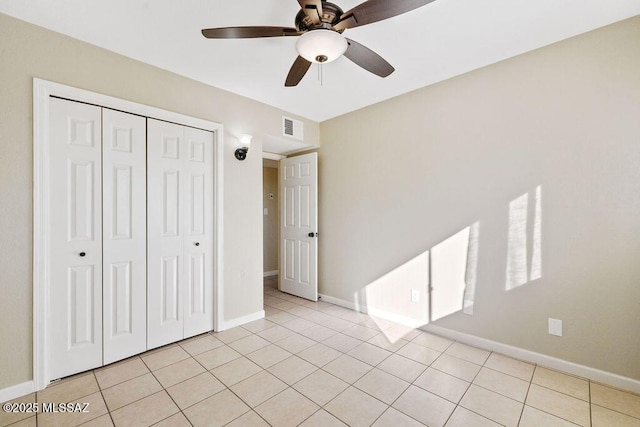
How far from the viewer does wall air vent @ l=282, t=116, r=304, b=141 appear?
3.65 meters

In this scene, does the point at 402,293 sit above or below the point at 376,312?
above

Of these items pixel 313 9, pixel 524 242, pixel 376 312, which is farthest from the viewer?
pixel 376 312

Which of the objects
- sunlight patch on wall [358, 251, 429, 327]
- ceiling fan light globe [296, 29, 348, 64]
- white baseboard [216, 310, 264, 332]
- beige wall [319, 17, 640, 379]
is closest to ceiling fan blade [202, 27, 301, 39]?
ceiling fan light globe [296, 29, 348, 64]

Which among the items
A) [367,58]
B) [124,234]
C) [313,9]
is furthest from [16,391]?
[367,58]

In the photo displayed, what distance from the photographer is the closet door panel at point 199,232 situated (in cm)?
Answer: 282

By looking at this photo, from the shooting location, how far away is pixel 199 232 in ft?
9.52

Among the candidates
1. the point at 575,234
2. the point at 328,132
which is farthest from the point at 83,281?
the point at 575,234

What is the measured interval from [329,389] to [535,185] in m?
2.40

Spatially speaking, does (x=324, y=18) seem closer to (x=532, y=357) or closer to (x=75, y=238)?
(x=75, y=238)

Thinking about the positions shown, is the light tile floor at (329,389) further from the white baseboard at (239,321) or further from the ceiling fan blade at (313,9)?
the ceiling fan blade at (313,9)

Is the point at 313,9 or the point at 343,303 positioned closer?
the point at 313,9

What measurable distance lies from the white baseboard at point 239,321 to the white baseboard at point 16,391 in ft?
4.67

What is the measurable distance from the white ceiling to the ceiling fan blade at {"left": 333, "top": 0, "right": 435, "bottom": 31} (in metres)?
0.36

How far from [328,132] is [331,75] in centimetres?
133
